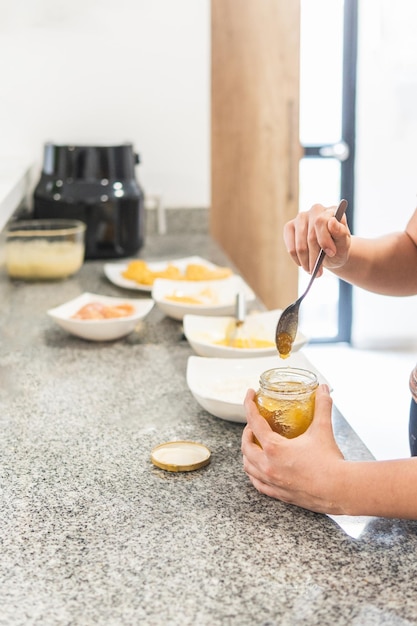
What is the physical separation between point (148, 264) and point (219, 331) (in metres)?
0.73

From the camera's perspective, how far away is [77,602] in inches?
32.3

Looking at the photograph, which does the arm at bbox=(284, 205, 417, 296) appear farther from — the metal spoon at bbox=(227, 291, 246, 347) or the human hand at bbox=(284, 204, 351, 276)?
the metal spoon at bbox=(227, 291, 246, 347)

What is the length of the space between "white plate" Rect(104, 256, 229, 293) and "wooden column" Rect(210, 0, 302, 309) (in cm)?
92

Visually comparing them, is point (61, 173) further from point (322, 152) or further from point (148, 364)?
point (322, 152)

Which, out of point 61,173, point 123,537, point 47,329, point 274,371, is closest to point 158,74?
point 61,173

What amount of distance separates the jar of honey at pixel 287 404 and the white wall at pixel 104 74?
6.32ft

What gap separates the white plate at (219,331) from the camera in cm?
156

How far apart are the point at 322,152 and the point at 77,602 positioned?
353 centimetres

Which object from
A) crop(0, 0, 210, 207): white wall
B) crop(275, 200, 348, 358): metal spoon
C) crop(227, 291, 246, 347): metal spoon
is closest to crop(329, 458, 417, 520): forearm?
crop(275, 200, 348, 358): metal spoon

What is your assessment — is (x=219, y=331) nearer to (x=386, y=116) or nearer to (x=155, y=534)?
(x=155, y=534)

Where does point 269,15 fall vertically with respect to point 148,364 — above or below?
above

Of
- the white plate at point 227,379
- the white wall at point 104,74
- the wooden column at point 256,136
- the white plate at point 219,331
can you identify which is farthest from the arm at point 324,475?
the wooden column at point 256,136

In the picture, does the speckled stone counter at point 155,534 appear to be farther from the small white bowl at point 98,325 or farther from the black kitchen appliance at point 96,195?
the black kitchen appliance at point 96,195

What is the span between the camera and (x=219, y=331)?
1706mm
